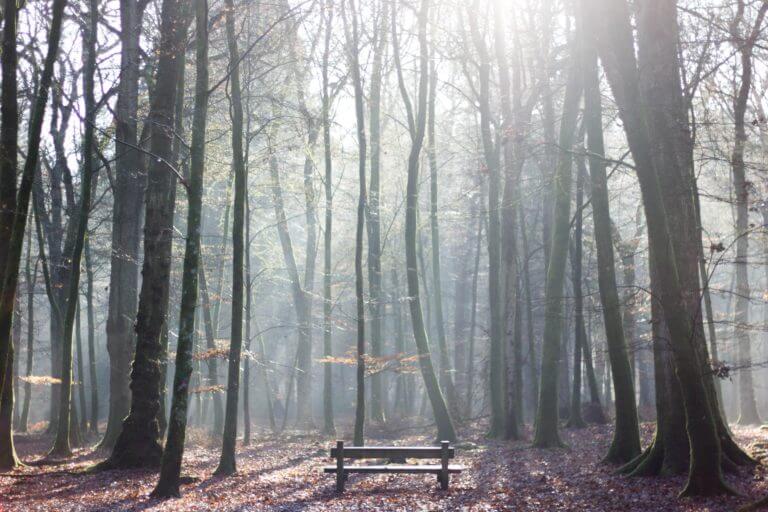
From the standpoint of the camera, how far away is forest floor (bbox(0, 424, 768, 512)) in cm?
941

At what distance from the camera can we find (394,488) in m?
12.2

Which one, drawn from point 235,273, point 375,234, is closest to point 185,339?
point 235,273

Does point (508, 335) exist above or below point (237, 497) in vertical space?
above

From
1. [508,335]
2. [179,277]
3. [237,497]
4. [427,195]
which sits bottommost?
[237,497]

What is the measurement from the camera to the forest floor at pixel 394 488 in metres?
9.41

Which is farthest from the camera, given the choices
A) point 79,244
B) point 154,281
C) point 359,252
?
point 359,252

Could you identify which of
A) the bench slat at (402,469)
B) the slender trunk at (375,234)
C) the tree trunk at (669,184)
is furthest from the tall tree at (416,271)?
the tree trunk at (669,184)

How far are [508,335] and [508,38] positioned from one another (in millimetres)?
9203

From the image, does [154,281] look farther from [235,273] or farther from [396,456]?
[396,456]

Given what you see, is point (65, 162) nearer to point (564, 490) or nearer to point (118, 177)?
point (118, 177)

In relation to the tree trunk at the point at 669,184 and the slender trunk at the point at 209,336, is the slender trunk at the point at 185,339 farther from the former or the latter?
the slender trunk at the point at 209,336

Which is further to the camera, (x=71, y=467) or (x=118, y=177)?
(x=118, y=177)

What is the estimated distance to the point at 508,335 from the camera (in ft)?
66.4

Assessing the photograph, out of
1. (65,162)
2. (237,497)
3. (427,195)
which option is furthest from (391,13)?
(427,195)
